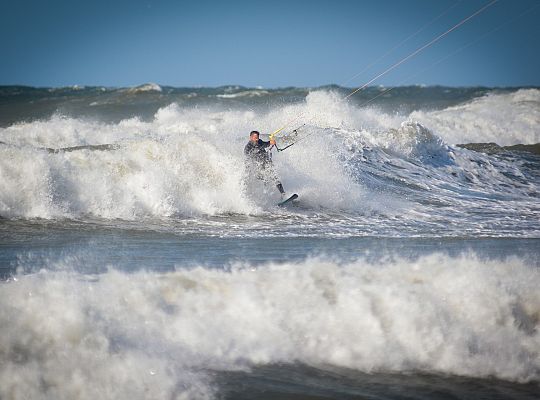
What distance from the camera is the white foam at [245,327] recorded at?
411 centimetres

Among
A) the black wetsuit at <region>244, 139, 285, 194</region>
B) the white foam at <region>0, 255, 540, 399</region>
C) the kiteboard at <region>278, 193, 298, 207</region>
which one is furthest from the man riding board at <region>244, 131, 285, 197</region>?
the white foam at <region>0, 255, 540, 399</region>

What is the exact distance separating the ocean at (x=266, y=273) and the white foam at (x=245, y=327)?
15mm

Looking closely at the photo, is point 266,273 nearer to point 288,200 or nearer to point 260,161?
point 288,200

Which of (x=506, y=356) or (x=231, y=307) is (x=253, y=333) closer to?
(x=231, y=307)

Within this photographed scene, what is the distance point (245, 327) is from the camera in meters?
4.89

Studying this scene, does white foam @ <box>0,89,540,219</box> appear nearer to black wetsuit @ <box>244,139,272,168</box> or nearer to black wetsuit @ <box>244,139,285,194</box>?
black wetsuit @ <box>244,139,285,194</box>

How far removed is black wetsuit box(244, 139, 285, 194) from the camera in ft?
45.2

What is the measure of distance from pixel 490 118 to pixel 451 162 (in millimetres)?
13118

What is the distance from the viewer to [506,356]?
4801 millimetres

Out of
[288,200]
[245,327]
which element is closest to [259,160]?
[288,200]

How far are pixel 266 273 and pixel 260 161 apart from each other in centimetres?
814

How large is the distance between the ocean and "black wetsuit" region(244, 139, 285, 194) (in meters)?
0.24

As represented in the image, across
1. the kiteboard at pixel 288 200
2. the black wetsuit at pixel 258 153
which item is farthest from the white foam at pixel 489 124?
the kiteboard at pixel 288 200

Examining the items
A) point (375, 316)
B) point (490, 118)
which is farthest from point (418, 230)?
point (490, 118)
